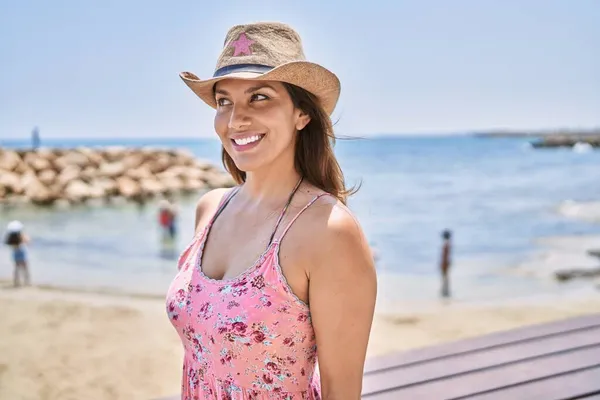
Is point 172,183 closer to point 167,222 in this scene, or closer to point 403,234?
point 403,234

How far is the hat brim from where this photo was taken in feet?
5.35

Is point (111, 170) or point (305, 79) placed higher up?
point (305, 79)

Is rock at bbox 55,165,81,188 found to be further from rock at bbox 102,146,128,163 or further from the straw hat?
the straw hat

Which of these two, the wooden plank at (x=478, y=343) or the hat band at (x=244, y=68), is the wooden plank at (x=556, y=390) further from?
the hat band at (x=244, y=68)

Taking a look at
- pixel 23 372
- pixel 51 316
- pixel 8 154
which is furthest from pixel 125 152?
pixel 23 372

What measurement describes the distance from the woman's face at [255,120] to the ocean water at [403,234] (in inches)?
11.1

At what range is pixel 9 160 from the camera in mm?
29000

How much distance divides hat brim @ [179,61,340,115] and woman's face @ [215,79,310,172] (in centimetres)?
4

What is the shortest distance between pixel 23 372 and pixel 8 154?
25447 mm

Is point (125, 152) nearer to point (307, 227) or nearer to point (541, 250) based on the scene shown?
point (541, 250)

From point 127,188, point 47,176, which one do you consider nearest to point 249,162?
point 127,188

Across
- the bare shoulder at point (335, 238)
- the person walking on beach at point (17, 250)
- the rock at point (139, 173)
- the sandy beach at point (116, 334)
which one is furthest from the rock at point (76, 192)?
the bare shoulder at point (335, 238)

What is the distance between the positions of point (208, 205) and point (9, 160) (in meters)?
29.7

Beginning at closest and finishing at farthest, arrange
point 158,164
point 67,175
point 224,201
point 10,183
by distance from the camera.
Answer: point 224,201 → point 10,183 → point 67,175 → point 158,164
